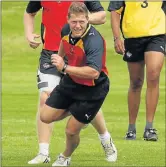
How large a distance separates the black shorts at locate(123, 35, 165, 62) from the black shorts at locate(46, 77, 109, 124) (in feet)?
9.22

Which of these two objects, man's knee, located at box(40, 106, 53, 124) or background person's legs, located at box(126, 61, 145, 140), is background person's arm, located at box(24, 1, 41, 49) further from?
background person's legs, located at box(126, 61, 145, 140)

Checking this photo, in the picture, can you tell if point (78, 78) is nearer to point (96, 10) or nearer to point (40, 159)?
point (40, 159)

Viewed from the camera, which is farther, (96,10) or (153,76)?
(153,76)

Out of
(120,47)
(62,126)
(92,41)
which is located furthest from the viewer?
(62,126)

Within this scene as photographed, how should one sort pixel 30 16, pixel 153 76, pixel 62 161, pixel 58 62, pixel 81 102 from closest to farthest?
pixel 58 62, pixel 81 102, pixel 62 161, pixel 30 16, pixel 153 76

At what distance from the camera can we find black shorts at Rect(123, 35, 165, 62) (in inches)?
495

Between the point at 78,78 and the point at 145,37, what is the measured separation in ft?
10.3

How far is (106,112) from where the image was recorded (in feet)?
61.8

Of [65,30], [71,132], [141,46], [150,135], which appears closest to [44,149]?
[71,132]

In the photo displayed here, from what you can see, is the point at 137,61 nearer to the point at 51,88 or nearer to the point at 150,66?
the point at 150,66

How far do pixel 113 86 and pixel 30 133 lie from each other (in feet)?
42.1

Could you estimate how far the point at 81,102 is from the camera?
9.90 metres

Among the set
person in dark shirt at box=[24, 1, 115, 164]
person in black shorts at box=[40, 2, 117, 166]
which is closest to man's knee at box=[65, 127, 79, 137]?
person in black shorts at box=[40, 2, 117, 166]

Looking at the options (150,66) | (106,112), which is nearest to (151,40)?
(150,66)
